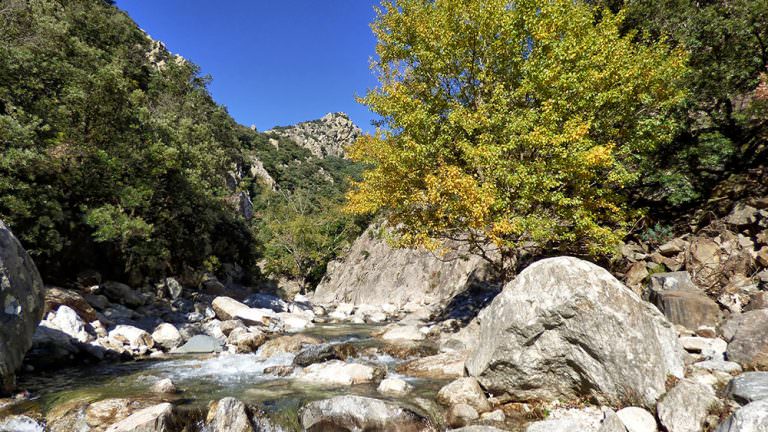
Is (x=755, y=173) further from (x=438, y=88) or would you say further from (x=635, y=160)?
(x=438, y=88)

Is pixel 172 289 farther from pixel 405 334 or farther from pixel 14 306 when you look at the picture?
pixel 14 306

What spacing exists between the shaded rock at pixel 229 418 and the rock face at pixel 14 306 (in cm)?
498

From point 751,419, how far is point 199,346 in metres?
16.5

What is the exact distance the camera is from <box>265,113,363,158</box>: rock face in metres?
156

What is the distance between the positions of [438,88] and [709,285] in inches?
458

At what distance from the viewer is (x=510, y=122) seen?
13.7m

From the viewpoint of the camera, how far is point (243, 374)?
12.0 m

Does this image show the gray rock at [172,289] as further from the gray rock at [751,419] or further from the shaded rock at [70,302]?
the gray rock at [751,419]

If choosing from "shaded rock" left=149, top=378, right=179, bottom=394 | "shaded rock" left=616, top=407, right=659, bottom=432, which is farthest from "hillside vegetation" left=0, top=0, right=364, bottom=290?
"shaded rock" left=616, top=407, right=659, bottom=432

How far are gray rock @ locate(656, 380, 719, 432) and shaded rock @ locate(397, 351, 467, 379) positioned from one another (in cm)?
484

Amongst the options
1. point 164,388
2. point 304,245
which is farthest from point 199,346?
point 304,245

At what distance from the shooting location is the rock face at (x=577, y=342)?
760cm

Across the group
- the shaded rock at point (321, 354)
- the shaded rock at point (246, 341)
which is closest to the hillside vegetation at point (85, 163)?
the shaded rock at point (246, 341)

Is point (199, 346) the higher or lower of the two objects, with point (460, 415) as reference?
higher
